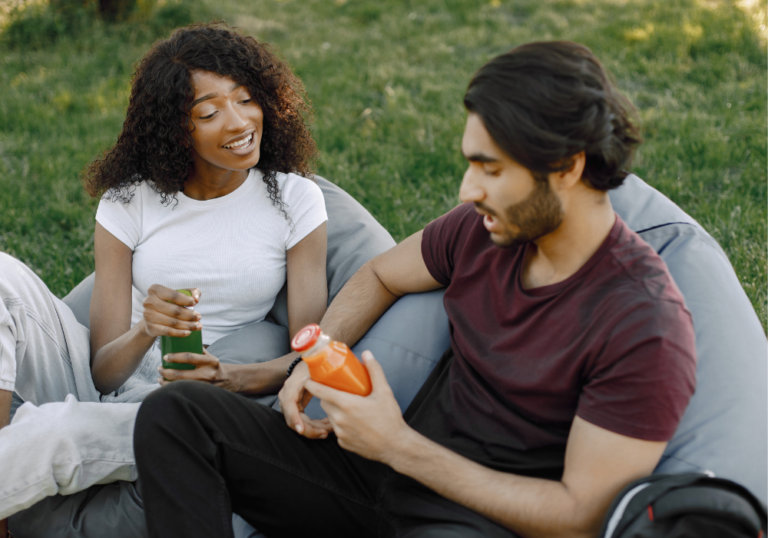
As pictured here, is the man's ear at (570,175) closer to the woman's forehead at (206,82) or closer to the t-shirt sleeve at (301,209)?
the t-shirt sleeve at (301,209)

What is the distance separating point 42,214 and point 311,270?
95.8 inches

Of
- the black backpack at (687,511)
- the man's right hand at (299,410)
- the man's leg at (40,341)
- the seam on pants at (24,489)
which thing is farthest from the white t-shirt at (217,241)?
the black backpack at (687,511)

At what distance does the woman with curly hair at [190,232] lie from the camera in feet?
7.57

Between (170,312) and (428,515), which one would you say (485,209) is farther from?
(170,312)

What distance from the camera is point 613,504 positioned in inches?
58.7

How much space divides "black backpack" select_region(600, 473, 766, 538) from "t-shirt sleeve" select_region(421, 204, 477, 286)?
2.93 ft

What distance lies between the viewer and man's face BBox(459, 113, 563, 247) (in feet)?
5.41

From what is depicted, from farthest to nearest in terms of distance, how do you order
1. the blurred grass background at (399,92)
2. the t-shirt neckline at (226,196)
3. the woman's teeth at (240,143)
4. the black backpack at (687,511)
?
the blurred grass background at (399,92) → the t-shirt neckline at (226,196) → the woman's teeth at (240,143) → the black backpack at (687,511)

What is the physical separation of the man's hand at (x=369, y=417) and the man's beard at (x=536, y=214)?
1.63ft

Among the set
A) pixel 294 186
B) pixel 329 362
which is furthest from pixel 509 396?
pixel 294 186

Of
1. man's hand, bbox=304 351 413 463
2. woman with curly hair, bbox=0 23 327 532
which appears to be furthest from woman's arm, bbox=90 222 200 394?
man's hand, bbox=304 351 413 463

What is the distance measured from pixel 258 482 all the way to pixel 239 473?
0.06m

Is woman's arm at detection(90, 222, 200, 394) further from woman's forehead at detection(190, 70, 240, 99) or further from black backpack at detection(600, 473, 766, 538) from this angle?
black backpack at detection(600, 473, 766, 538)

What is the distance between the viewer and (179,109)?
2.41 m
